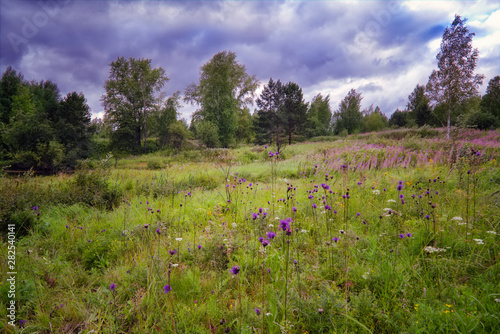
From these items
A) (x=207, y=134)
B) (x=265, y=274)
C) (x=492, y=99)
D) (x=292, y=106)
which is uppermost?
(x=292, y=106)

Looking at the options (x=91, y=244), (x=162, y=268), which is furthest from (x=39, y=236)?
(x=162, y=268)

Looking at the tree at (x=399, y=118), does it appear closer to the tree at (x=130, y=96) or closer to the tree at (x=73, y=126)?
the tree at (x=130, y=96)

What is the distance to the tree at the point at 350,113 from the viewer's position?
→ 37844 mm

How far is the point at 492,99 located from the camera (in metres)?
26.1

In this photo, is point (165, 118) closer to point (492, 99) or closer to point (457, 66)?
point (457, 66)

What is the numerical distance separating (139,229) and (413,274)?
3.16 meters

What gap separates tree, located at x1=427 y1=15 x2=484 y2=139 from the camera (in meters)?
16.0

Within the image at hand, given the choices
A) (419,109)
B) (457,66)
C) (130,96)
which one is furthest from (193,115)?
(419,109)

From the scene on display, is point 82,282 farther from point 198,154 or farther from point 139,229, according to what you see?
point 198,154

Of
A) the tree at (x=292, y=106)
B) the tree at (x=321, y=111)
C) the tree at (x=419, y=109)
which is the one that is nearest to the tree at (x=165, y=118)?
the tree at (x=292, y=106)

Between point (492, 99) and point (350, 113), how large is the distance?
17.4 metres

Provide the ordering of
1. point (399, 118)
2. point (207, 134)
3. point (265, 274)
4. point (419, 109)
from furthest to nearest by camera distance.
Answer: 1. point (399, 118)
2. point (419, 109)
3. point (207, 134)
4. point (265, 274)

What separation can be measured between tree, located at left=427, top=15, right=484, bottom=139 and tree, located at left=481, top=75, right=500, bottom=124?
13.6m

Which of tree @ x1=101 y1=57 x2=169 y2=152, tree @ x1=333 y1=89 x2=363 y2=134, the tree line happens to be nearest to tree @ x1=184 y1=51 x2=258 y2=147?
the tree line
